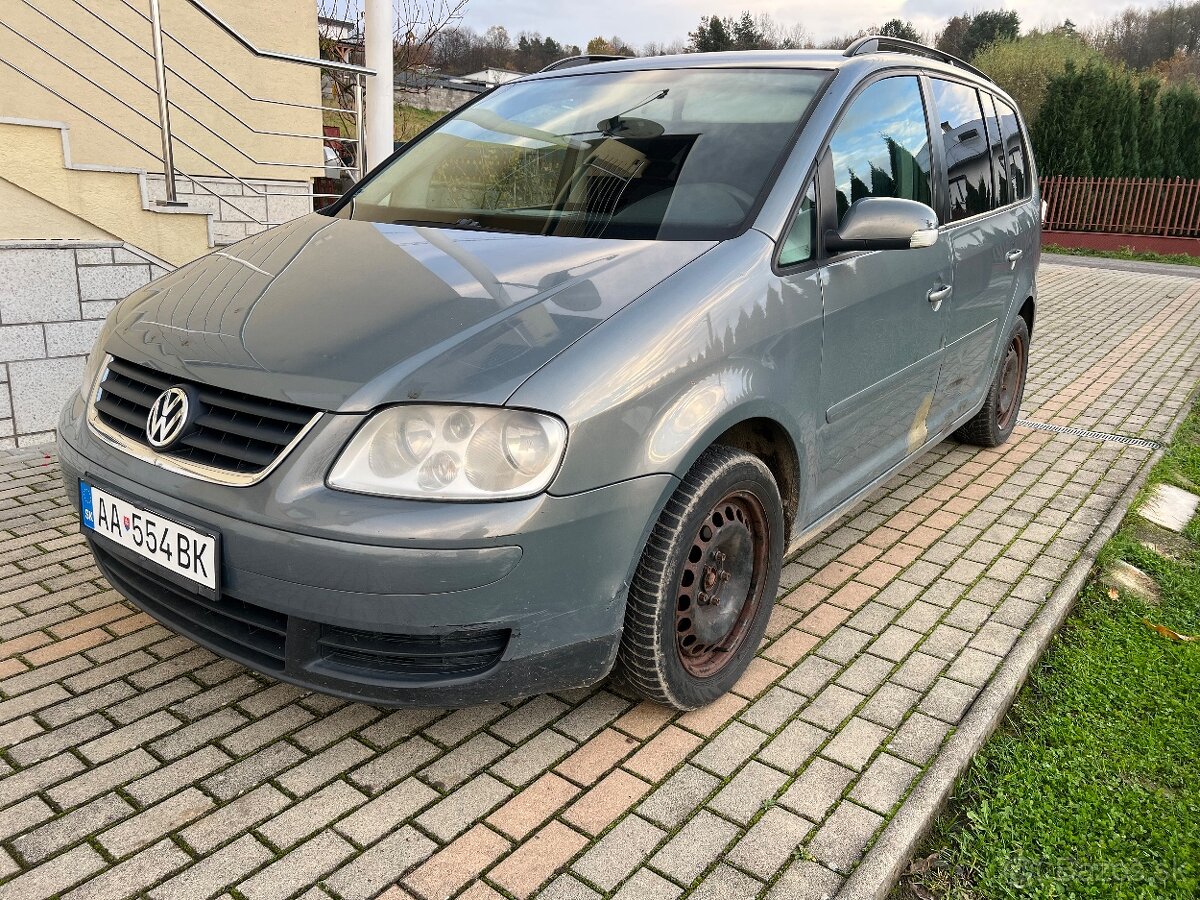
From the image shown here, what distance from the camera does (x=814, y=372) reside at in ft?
9.16

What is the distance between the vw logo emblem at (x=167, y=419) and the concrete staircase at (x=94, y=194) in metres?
3.03

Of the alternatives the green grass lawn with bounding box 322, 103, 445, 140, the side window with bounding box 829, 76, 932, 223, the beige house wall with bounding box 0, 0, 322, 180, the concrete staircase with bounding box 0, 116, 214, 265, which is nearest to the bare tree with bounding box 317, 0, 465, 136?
the green grass lawn with bounding box 322, 103, 445, 140

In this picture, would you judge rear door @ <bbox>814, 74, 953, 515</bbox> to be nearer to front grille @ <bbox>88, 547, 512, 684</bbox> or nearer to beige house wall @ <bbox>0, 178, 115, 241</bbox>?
front grille @ <bbox>88, 547, 512, 684</bbox>

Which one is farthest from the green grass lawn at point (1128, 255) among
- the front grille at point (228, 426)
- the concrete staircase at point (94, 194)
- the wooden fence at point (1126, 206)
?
the front grille at point (228, 426)

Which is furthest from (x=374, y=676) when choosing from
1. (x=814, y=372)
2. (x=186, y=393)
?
(x=814, y=372)

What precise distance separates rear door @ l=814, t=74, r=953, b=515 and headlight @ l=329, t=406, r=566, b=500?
3.81 ft

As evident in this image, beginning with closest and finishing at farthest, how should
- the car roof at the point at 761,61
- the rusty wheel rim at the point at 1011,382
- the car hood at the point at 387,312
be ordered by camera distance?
the car hood at the point at 387,312 < the car roof at the point at 761,61 < the rusty wheel rim at the point at 1011,382

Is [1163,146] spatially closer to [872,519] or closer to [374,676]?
[872,519]

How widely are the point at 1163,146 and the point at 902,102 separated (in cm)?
2017

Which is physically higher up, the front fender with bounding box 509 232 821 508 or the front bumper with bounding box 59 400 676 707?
the front fender with bounding box 509 232 821 508

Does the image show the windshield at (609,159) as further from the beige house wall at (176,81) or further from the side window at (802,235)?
the beige house wall at (176,81)

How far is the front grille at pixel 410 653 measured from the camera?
212 centimetres

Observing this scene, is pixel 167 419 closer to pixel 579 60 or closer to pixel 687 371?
pixel 687 371

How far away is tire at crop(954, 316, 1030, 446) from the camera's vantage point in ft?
16.1
